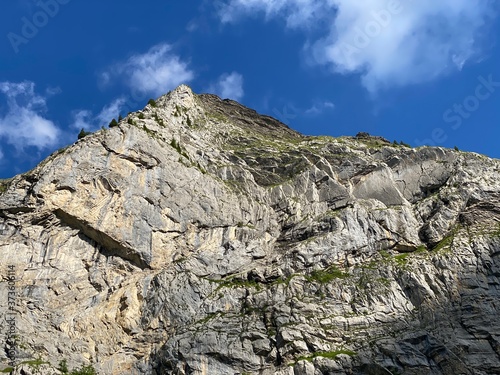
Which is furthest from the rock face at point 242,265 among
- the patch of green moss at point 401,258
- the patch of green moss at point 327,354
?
the patch of green moss at point 401,258

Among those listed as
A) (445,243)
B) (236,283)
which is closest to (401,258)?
(445,243)

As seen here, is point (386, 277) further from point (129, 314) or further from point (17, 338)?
point (17, 338)

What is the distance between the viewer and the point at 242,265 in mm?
67125

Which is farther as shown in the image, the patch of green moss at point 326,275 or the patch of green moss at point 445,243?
the patch of green moss at point 445,243

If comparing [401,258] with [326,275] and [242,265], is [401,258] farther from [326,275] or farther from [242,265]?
[242,265]

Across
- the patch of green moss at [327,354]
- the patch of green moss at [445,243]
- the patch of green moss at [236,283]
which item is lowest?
the patch of green moss at [327,354]

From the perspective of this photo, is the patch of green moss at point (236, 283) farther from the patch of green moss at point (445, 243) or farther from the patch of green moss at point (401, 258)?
the patch of green moss at point (445, 243)

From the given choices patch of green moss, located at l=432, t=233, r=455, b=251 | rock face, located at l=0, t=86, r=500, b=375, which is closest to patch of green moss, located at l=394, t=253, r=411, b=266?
rock face, located at l=0, t=86, r=500, b=375

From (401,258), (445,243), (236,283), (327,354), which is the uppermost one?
(445,243)

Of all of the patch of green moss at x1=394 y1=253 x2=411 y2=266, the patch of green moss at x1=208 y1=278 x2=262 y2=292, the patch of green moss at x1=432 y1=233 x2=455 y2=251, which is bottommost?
the patch of green moss at x1=208 y1=278 x2=262 y2=292

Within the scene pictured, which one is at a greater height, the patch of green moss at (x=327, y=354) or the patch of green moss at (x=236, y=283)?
the patch of green moss at (x=236, y=283)

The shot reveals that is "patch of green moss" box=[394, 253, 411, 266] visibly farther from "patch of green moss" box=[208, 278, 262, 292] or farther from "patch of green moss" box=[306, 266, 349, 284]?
"patch of green moss" box=[208, 278, 262, 292]

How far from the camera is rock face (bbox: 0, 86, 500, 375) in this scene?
54.1 m

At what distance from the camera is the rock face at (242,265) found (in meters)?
54.1
